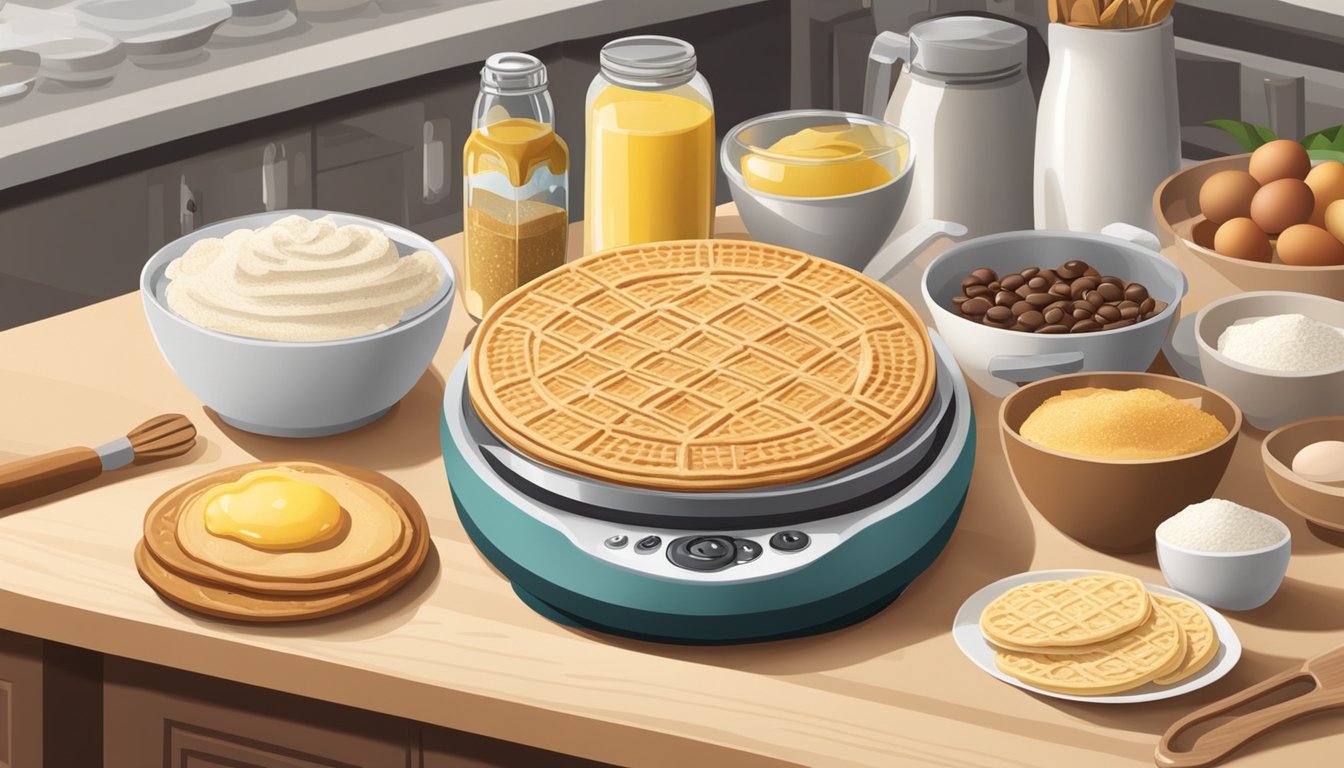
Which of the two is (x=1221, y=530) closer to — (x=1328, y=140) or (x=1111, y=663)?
(x=1111, y=663)

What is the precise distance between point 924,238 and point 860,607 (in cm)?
50

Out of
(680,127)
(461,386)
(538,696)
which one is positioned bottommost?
(538,696)

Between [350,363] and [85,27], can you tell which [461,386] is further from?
[85,27]

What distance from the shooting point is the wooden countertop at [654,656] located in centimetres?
117

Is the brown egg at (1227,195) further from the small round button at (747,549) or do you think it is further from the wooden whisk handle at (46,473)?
the wooden whisk handle at (46,473)

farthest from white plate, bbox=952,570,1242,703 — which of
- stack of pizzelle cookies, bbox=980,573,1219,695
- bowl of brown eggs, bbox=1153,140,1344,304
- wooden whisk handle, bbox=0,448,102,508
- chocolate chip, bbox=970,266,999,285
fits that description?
wooden whisk handle, bbox=0,448,102,508

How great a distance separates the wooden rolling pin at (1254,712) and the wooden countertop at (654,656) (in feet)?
0.05

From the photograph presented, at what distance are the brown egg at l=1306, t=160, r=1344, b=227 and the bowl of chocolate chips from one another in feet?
0.60

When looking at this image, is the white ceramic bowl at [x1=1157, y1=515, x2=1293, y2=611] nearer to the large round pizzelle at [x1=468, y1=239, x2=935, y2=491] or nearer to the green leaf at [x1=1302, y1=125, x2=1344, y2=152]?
the large round pizzelle at [x1=468, y1=239, x2=935, y2=491]

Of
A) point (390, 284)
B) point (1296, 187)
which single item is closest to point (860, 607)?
point (390, 284)

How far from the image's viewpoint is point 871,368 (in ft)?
4.55

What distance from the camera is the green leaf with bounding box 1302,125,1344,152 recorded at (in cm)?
187

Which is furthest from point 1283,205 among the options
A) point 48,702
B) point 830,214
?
point 48,702

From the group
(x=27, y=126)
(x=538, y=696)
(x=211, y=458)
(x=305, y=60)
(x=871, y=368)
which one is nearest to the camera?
(x=538, y=696)
